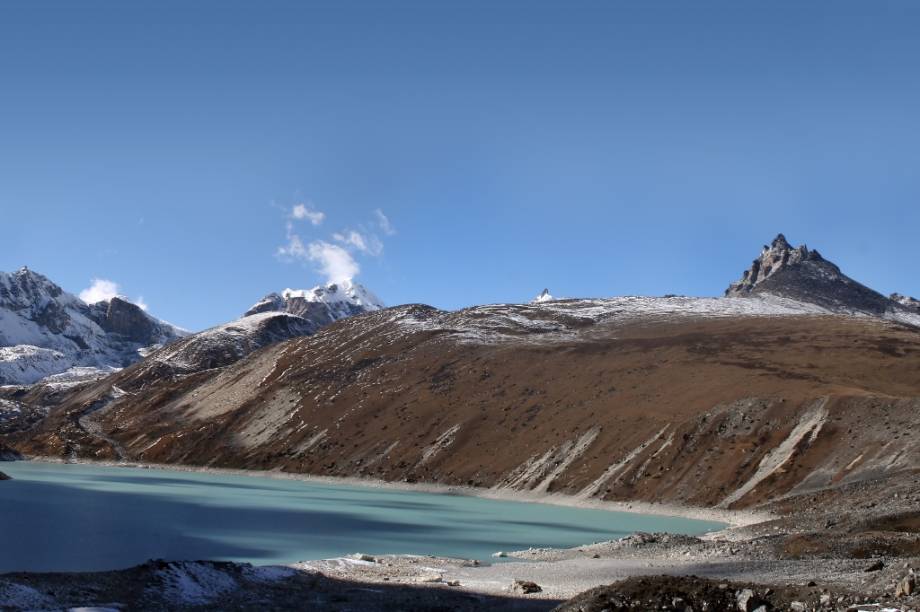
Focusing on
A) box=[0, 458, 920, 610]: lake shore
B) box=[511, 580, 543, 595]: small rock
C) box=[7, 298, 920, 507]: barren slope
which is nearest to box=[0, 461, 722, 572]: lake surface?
box=[0, 458, 920, 610]: lake shore

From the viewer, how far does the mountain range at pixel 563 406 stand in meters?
82.9

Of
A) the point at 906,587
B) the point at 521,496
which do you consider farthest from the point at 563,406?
the point at 906,587

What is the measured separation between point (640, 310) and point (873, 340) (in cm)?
5605

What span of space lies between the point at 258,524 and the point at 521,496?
1571 inches

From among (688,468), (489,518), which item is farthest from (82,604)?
(688,468)

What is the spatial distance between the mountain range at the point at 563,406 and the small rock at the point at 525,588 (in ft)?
147

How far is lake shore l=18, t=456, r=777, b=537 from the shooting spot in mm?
71731

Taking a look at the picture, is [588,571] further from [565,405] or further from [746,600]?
[565,405]

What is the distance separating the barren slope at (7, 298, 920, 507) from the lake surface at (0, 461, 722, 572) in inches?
428

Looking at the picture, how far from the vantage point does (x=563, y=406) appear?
114562 millimetres

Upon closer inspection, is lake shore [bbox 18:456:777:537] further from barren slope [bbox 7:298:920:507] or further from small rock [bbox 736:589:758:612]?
small rock [bbox 736:589:758:612]

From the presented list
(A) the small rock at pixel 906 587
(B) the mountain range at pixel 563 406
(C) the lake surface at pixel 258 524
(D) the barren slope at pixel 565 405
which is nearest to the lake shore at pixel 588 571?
(A) the small rock at pixel 906 587

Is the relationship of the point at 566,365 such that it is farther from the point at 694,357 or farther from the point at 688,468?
the point at 688,468

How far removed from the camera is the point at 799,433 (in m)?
83.4
